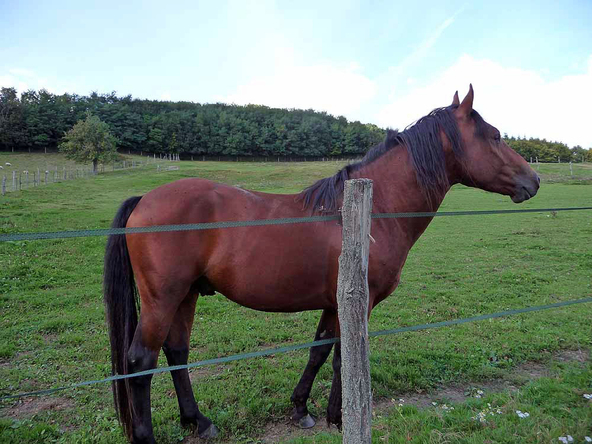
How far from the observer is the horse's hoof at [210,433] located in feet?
10.7

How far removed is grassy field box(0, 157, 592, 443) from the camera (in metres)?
3.18

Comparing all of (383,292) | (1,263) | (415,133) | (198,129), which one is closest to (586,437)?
(383,292)

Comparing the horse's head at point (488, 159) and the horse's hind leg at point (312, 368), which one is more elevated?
the horse's head at point (488, 159)

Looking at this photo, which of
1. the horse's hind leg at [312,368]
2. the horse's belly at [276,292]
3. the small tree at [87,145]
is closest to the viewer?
the horse's belly at [276,292]

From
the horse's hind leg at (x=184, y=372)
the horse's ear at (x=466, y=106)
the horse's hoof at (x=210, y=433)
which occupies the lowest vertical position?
the horse's hoof at (x=210, y=433)

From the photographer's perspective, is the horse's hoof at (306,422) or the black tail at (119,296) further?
the horse's hoof at (306,422)

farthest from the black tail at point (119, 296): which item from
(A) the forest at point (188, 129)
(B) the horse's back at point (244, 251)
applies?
(A) the forest at point (188, 129)

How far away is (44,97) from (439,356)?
7976 centimetres

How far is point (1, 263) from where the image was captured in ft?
26.6

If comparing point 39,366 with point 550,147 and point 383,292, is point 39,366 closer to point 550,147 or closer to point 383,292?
point 383,292

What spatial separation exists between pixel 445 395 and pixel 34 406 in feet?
13.6

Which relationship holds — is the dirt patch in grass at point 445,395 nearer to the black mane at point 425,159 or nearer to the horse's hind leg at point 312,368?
the horse's hind leg at point 312,368

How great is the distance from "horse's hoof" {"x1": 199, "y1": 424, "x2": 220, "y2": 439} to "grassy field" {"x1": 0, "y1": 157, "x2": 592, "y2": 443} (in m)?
0.09

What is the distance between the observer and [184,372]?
3434mm
